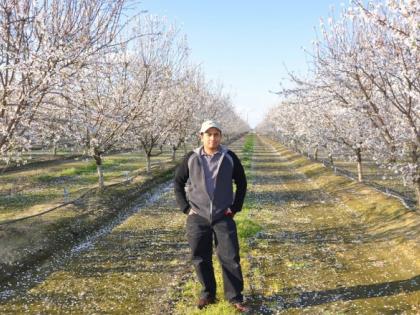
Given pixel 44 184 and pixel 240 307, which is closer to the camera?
pixel 240 307

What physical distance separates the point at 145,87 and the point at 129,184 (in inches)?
247

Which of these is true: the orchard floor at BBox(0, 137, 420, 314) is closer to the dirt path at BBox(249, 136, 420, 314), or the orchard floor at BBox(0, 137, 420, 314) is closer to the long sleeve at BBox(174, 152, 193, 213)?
the dirt path at BBox(249, 136, 420, 314)

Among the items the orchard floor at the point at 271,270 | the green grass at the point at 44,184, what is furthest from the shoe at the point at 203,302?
the green grass at the point at 44,184

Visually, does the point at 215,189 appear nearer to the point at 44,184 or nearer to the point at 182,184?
the point at 182,184

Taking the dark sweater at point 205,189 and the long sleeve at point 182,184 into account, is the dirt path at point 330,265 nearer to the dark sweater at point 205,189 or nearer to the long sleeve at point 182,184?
the dark sweater at point 205,189

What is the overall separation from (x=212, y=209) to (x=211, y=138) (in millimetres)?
1322

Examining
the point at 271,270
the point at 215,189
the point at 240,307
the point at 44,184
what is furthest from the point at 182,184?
the point at 44,184

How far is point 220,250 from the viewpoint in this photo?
796cm

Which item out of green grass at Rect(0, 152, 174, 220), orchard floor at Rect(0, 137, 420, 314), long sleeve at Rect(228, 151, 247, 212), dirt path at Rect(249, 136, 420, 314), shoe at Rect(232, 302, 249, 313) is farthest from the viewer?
green grass at Rect(0, 152, 174, 220)

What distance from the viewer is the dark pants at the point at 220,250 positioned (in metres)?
7.86

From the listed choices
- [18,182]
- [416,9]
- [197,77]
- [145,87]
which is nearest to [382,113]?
[416,9]

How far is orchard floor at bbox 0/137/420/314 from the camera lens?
856 cm

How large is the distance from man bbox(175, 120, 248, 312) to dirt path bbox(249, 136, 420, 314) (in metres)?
1.00

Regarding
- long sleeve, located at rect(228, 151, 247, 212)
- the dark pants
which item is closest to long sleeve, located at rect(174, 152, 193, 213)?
the dark pants
